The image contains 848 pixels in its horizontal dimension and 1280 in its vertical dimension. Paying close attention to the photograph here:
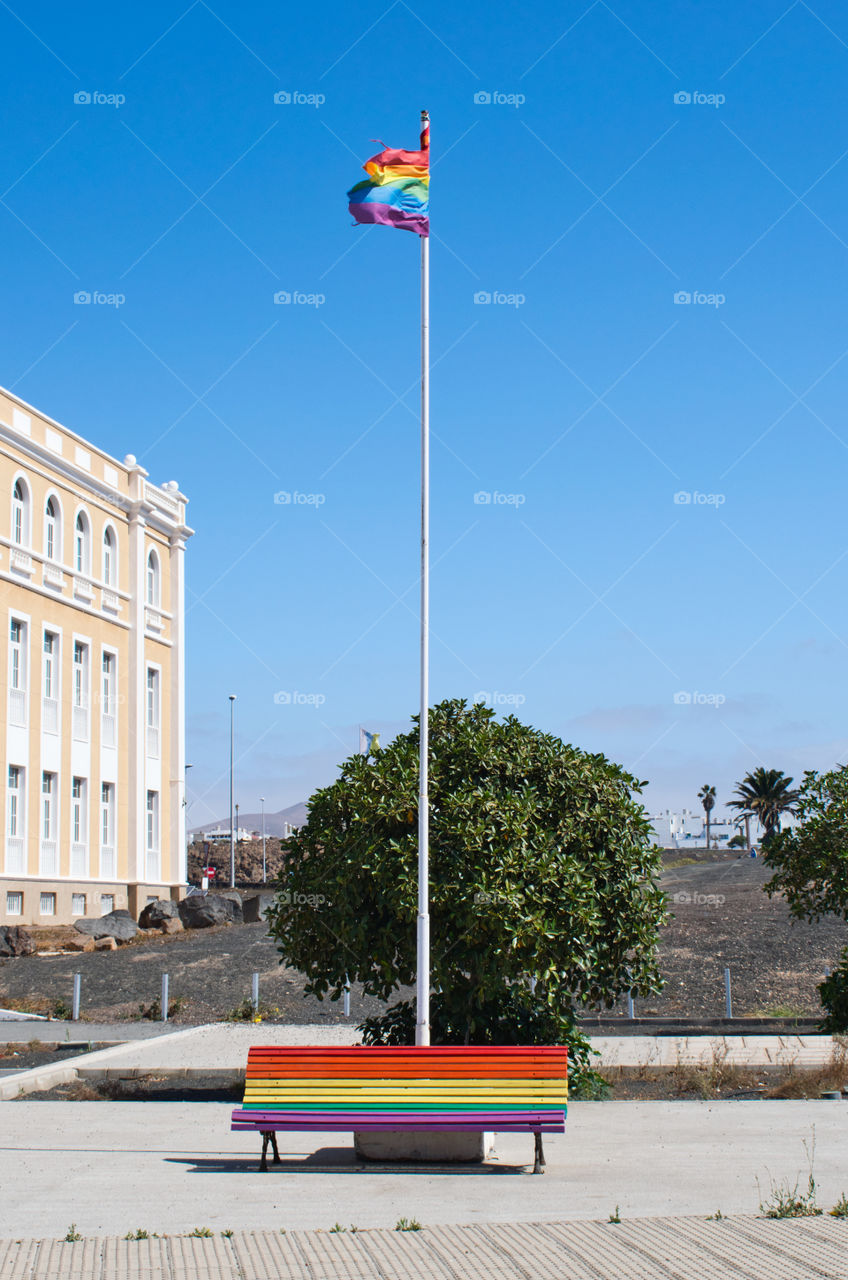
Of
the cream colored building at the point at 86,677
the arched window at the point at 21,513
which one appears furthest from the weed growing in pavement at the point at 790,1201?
the arched window at the point at 21,513

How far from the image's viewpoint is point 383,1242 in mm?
7609

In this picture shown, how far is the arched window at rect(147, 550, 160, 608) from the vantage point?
50.0 metres

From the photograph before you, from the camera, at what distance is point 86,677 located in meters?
45.1

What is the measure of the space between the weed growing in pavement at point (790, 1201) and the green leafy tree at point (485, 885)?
4338 mm

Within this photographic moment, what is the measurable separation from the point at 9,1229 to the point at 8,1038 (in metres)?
14.6

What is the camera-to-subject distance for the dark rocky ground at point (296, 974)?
25109mm

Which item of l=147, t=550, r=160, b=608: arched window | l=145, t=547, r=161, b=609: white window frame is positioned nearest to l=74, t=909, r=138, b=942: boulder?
l=145, t=547, r=161, b=609: white window frame

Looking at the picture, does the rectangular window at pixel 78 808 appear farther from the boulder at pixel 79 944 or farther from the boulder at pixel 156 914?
the boulder at pixel 79 944

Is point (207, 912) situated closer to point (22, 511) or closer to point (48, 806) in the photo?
point (48, 806)

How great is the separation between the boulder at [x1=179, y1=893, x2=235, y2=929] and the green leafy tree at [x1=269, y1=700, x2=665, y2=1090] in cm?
3029

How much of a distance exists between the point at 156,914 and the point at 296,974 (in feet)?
52.6

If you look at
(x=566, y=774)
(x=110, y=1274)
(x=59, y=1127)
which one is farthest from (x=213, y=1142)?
(x=566, y=774)

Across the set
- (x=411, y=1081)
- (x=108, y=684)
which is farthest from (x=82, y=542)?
(x=411, y=1081)

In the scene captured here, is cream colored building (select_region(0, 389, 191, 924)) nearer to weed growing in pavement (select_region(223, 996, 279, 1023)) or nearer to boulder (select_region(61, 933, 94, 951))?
boulder (select_region(61, 933, 94, 951))
